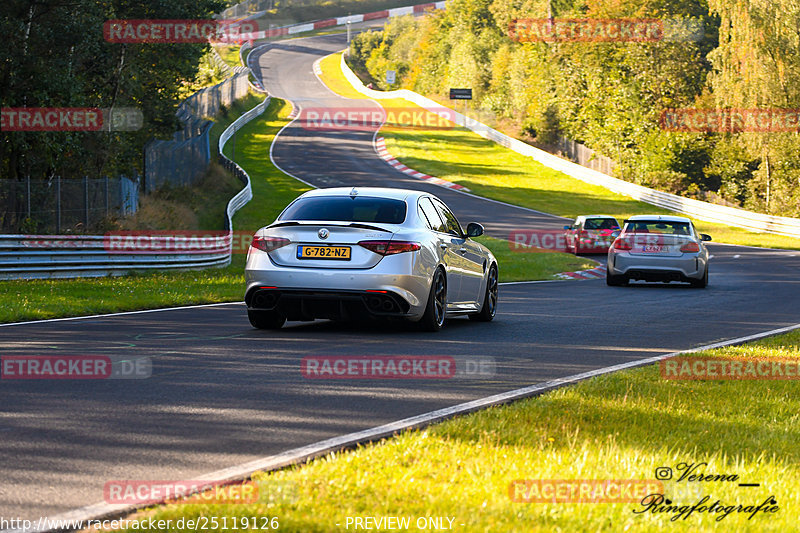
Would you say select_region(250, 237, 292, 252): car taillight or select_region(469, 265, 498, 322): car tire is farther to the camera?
select_region(469, 265, 498, 322): car tire

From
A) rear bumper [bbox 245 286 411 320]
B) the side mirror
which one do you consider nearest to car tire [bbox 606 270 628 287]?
the side mirror

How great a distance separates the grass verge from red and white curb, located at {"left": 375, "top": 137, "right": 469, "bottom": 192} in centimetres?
55

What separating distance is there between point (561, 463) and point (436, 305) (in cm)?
668

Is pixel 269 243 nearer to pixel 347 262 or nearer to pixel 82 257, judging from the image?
pixel 347 262

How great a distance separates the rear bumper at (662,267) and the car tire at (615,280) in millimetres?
287

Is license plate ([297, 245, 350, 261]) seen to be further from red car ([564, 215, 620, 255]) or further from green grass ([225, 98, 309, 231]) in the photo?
green grass ([225, 98, 309, 231])

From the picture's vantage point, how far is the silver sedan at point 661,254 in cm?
2136

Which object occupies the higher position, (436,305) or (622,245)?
(436,305)

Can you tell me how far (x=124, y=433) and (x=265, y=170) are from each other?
167ft

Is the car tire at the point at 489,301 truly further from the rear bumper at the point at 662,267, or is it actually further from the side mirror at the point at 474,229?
the rear bumper at the point at 662,267

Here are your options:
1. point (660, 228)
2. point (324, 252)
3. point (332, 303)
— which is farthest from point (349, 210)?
point (660, 228)

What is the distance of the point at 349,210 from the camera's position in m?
11.8

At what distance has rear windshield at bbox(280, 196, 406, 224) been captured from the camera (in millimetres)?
11711

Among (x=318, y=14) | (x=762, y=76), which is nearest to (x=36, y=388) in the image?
(x=762, y=76)
